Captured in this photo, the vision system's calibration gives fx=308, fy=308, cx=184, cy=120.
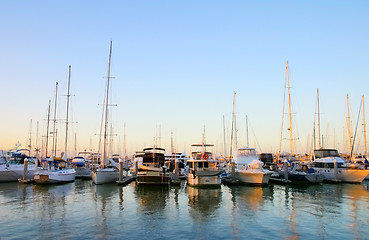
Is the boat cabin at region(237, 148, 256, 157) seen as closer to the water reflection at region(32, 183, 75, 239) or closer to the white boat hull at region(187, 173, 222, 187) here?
the white boat hull at region(187, 173, 222, 187)

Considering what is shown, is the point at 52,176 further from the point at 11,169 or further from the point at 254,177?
the point at 254,177

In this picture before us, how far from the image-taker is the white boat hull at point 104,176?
37.8m

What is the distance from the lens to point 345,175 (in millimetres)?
41688

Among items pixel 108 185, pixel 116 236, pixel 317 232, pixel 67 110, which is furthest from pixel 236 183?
pixel 67 110

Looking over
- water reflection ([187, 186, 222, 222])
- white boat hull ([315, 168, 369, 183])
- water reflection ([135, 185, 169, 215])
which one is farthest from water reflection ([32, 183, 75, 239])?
white boat hull ([315, 168, 369, 183])

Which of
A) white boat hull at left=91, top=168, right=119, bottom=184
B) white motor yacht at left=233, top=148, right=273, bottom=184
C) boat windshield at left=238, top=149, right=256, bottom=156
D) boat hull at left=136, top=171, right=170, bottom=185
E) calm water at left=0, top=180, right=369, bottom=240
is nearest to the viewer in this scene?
calm water at left=0, top=180, right=369, bottom=240

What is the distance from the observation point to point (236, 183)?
3862 centimetres

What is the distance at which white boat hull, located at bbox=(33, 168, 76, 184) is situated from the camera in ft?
123

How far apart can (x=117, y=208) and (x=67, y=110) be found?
98.1 feet

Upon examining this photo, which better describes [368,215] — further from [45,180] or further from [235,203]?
[45,180]

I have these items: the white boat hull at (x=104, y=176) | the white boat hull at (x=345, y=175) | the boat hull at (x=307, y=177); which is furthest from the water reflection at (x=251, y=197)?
the white boat hull at (x=104, y=176)

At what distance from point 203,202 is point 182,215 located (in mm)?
5448

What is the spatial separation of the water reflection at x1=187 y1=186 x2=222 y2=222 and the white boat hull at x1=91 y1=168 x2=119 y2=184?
34.9ft

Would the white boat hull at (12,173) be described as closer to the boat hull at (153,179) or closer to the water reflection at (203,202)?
the boat hull at (153,179)
